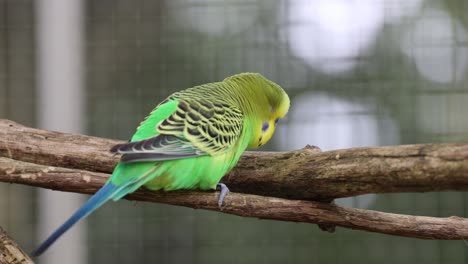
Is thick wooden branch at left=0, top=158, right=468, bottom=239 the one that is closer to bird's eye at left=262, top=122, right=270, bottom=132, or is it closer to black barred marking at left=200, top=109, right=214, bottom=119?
black barred marking at left=200, top=109, right=214, bottom=119

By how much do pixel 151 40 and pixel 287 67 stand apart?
47 centimetres

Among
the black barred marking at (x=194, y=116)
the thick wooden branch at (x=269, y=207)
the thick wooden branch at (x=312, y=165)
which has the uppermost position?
the black barred marking at (x=194, y=116)

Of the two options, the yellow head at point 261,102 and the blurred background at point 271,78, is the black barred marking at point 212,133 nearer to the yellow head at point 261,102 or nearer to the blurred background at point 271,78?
the yellow head at point 261,102

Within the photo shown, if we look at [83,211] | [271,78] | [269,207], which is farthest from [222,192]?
[271,78]

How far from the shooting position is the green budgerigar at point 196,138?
1.20 m

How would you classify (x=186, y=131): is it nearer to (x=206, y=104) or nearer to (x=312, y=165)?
(x=206, y=104)

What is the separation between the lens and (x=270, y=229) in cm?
240

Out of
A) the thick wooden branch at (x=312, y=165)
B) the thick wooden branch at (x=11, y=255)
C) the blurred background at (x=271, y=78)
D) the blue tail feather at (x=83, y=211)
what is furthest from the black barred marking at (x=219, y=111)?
the blurred background at (x=271, y=78)

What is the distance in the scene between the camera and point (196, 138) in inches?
53.1

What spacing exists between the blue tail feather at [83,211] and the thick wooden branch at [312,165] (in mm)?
281

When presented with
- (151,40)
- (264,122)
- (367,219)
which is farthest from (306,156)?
(151,40)


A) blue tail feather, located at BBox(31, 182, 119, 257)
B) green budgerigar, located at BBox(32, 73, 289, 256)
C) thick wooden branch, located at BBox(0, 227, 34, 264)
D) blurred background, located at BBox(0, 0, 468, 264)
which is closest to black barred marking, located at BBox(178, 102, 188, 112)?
green budgerigar, located at BBox(32, 73, 289, 256)

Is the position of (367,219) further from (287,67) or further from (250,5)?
(250,5)

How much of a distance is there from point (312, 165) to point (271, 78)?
112 centimetres
